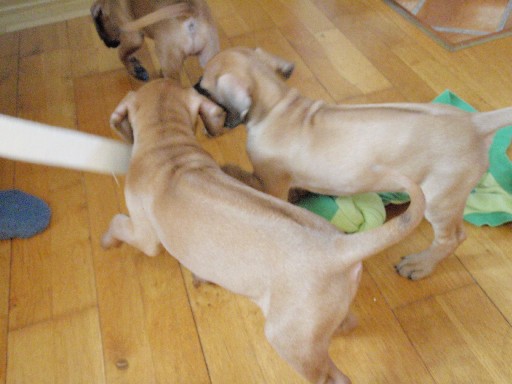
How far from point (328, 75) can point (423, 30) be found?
838 mm

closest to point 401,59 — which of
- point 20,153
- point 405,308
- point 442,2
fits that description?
point 442,2

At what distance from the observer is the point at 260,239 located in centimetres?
145

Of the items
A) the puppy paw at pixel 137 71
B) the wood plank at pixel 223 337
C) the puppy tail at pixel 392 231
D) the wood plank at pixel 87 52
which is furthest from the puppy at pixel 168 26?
the puppy tail at pixel 392 231

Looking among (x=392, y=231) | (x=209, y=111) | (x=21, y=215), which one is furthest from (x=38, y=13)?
(x=392, y=231)

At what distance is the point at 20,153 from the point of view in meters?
2.52

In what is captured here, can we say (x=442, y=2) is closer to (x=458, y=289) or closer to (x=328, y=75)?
(x=328, y=75)

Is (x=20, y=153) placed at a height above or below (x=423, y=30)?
below

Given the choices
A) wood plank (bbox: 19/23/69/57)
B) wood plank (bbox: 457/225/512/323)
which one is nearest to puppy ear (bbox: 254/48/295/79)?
wood plank (bbox: 457/225/512/323)

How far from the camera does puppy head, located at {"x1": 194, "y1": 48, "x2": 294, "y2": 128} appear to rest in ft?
6.54

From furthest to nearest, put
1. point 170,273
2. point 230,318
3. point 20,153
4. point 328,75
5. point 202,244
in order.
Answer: point 328,75 < point 20,153 < point 170,273 < point 230,318 < point 202,244

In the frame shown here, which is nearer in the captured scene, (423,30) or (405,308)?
(405,308)

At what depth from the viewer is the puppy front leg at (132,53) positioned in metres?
3.01

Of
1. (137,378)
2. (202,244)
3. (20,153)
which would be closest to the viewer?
(202,244)

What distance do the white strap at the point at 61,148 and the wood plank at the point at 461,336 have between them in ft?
4.95
